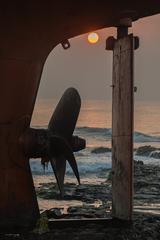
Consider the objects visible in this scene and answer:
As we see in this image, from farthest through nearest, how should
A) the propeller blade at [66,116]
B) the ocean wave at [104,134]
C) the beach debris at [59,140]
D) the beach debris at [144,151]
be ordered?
1. the ocean wave at [104,134]
2. the beach debris at [144,151]
3. the propeller blade at [66,116]
4. the beach debris at [59,140]

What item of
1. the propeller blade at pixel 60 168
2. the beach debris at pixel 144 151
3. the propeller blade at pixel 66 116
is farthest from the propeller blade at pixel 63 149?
the beach debris at pixel 144 151

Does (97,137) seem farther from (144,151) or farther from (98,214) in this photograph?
(98,214)

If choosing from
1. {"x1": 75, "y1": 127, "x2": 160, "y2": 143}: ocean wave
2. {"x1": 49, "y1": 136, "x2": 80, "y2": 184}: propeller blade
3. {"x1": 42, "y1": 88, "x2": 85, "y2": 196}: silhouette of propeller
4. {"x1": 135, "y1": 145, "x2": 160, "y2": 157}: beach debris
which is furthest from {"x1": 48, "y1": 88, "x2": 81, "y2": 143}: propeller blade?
{"x1": 75, "y1": 127, "x2": 160, "y2": 143}: ocean wave

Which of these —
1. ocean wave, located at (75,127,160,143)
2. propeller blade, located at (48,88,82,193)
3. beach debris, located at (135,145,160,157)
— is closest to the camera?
propeller blade, located at (48,88,82,193)

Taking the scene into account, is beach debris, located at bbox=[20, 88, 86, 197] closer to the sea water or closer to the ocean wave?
the sea water

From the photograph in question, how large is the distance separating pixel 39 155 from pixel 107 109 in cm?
6650

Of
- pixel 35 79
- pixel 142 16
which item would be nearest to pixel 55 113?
pixel 35 79

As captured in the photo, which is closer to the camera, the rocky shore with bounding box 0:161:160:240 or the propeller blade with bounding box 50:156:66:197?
the rocky shore with bounding box 0:161:160:240

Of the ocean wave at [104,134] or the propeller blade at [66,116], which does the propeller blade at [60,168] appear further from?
the ocean wave at [104,134]

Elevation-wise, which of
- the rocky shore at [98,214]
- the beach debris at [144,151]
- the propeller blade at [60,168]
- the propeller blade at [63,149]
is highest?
the propeller blade at [63,149]

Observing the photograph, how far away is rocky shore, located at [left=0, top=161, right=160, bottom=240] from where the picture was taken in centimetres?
930

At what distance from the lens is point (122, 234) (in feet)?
30.6

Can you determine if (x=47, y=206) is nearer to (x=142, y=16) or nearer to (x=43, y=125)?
(x=142, y=16)

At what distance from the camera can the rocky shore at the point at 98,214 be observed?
930 cm
